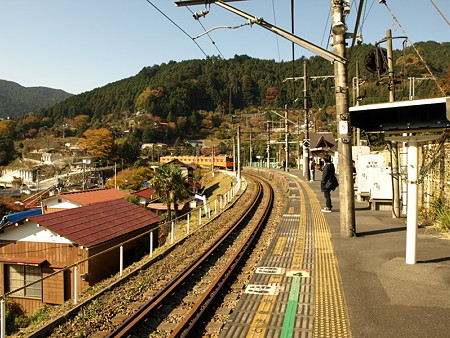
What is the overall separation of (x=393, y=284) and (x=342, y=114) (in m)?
4.44

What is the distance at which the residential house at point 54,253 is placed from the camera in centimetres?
1420

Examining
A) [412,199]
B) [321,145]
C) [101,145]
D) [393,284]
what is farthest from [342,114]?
[101,145]

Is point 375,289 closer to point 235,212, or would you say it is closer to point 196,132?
point 235,212

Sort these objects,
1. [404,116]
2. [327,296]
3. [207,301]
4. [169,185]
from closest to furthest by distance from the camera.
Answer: [327,296] < [207,301] < [404,116] < [169,185]

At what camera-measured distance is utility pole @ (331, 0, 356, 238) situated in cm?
902

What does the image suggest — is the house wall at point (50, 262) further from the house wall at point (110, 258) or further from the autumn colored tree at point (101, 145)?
the autumn colored tree at point (101, 145)

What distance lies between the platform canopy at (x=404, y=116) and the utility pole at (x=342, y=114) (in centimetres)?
167

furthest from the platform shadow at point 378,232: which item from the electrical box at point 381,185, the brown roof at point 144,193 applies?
the brown roof at point 144,193

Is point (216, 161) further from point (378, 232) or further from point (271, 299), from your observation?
point (271, 299)

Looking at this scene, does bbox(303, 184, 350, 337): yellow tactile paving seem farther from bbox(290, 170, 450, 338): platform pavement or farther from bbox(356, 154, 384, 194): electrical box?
bbox(356, 154, 384, 194): electrical box

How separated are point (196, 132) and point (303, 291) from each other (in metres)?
154

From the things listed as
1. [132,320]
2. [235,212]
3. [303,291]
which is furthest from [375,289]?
[235,212]

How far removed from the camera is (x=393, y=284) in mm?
6078

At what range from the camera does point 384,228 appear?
10430 mm
